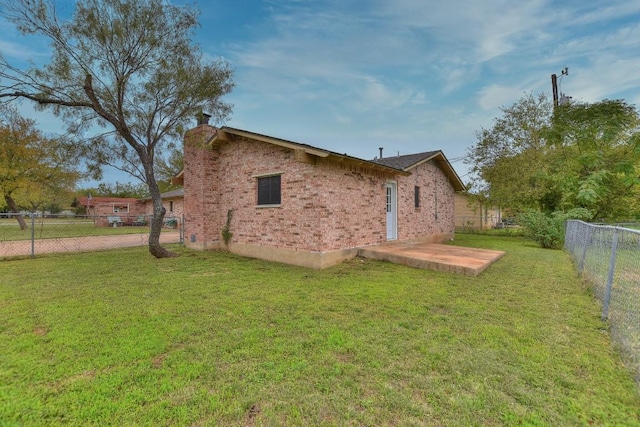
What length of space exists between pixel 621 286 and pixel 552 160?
1539 centimetres

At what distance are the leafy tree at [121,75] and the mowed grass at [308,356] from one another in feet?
15.8

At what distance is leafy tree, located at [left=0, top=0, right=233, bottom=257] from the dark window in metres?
2.60

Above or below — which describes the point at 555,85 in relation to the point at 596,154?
above

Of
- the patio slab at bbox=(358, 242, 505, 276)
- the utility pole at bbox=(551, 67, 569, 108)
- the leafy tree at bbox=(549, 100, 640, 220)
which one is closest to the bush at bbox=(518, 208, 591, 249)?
the leafy tree at bbox=(549, 100, 640, 220)

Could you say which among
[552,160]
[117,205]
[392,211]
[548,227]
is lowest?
[548,227]

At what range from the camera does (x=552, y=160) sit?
640 inches

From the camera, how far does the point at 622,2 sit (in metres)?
8.47

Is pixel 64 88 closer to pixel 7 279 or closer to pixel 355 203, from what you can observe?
pixel 7 279

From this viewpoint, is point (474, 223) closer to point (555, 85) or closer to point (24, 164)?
point (555, 85)

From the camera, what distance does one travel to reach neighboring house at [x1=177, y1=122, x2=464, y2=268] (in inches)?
302

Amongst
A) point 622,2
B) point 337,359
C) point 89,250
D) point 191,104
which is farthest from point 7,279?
point 622,2

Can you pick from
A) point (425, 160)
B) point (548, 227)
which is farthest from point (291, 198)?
point (548, 227)

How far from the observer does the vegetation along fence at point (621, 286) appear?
3.08 meters

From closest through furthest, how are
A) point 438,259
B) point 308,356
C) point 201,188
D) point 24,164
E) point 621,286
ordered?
point 308,356, point 621,286, point 438,259, point 201,188, point 24,164
